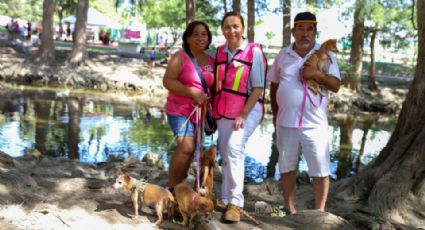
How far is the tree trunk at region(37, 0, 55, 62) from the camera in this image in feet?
77.6

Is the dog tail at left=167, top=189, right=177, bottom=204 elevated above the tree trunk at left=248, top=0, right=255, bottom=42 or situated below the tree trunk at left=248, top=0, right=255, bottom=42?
below

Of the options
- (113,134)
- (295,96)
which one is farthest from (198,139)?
(113,134)

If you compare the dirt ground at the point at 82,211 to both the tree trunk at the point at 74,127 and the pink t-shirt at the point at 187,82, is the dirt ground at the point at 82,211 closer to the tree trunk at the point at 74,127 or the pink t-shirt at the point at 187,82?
the pink t-shirt at the point at 187,82

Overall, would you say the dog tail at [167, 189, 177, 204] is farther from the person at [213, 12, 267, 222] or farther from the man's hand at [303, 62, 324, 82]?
the man's hand at [303, 62, 324, 82]

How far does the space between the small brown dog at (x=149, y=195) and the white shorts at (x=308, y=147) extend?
1.13m

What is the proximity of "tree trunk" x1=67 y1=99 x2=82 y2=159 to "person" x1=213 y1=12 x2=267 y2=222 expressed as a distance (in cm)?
699

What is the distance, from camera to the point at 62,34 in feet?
158

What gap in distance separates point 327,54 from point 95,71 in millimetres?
20176

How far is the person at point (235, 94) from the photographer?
3.98 m

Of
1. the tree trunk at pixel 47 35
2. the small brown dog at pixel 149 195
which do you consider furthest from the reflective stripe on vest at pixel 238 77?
the tree trunk at pixel 47 35

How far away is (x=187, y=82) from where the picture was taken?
13.3ft

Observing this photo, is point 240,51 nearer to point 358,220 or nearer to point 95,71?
point 358,220

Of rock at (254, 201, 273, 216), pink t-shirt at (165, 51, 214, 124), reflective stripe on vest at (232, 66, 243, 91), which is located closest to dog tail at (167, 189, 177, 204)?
pink t-shirt at (165, 51, 214, 124)

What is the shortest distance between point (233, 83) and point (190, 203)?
97 cm
